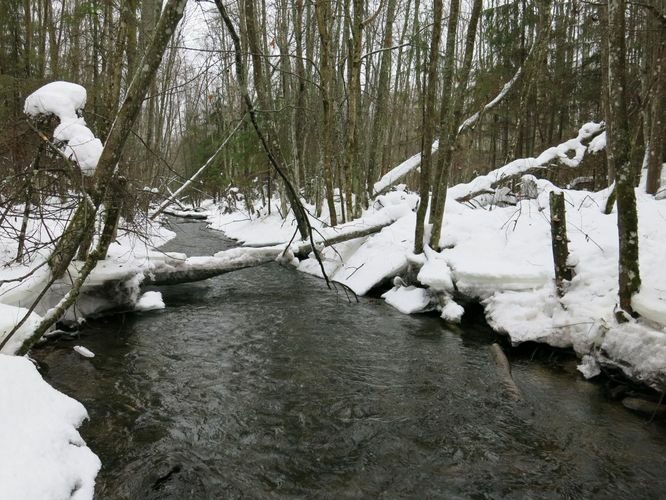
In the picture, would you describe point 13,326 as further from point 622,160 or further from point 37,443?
point 622,160

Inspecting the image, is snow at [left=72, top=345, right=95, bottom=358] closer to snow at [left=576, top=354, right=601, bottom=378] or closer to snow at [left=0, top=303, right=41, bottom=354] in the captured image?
snow at [left=0, top=303, right=41, bottom=354]

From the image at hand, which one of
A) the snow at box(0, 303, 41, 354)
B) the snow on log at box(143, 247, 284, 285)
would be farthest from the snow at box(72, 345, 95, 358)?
the snow on log at box(143, 247, 284, 285)

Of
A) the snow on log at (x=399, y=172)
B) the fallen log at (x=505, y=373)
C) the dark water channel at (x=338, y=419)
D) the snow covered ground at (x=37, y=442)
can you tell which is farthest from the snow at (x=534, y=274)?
the snow on log at (x=399, y=172)

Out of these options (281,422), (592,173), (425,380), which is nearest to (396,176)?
(592,173)

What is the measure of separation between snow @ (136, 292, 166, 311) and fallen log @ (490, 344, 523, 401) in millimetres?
6159

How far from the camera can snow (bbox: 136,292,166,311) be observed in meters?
8.46

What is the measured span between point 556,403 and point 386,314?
12.4 feet

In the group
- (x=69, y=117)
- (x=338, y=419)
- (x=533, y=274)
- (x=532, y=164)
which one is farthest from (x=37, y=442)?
(x=532, y=164)

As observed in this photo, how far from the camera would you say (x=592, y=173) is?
17750 mm

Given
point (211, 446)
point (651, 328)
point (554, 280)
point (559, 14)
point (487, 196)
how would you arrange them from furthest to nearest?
point (559, 14), point (487, 196), point (554, 280), point (651, 328), point (211, 446)

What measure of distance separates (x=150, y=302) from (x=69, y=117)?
155 inches

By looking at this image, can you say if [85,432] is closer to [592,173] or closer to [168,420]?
[168,420]

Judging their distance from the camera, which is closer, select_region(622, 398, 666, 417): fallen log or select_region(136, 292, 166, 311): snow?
select_region(622, 398, 666, 417): fallen log

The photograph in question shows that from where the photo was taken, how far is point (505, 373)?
5.56m
